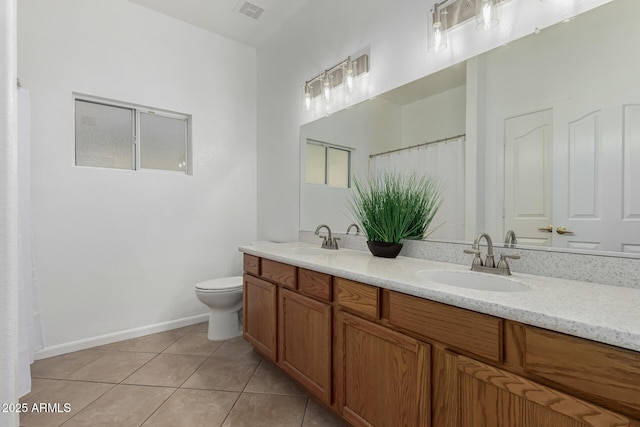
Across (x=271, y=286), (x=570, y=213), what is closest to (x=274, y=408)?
(x=271, y=286)

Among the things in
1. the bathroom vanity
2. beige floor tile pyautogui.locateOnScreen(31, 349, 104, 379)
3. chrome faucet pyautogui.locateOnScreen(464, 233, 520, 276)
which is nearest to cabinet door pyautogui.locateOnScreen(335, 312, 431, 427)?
the bathroom vanity

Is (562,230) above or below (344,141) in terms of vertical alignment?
below

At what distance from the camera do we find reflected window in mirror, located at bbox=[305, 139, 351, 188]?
2.19m

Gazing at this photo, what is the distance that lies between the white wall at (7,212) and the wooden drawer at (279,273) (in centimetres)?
118

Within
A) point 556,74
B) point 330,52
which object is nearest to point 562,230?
point 556,74

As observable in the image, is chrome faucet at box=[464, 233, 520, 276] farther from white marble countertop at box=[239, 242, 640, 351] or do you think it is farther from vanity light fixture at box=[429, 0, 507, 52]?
vanity light fixture at box=[429, 0, 507, 52]

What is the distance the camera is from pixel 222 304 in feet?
8.07

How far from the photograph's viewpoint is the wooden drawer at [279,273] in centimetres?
168

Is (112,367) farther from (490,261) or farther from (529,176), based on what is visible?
(529,176)

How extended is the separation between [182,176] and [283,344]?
191 centimetres

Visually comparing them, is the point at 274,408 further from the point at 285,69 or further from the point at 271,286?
the point at 285,69

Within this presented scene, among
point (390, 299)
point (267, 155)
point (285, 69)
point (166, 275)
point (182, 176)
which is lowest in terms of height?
A: point (166, 275)

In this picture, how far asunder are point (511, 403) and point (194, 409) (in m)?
1.56

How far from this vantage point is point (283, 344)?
69.4 inches
